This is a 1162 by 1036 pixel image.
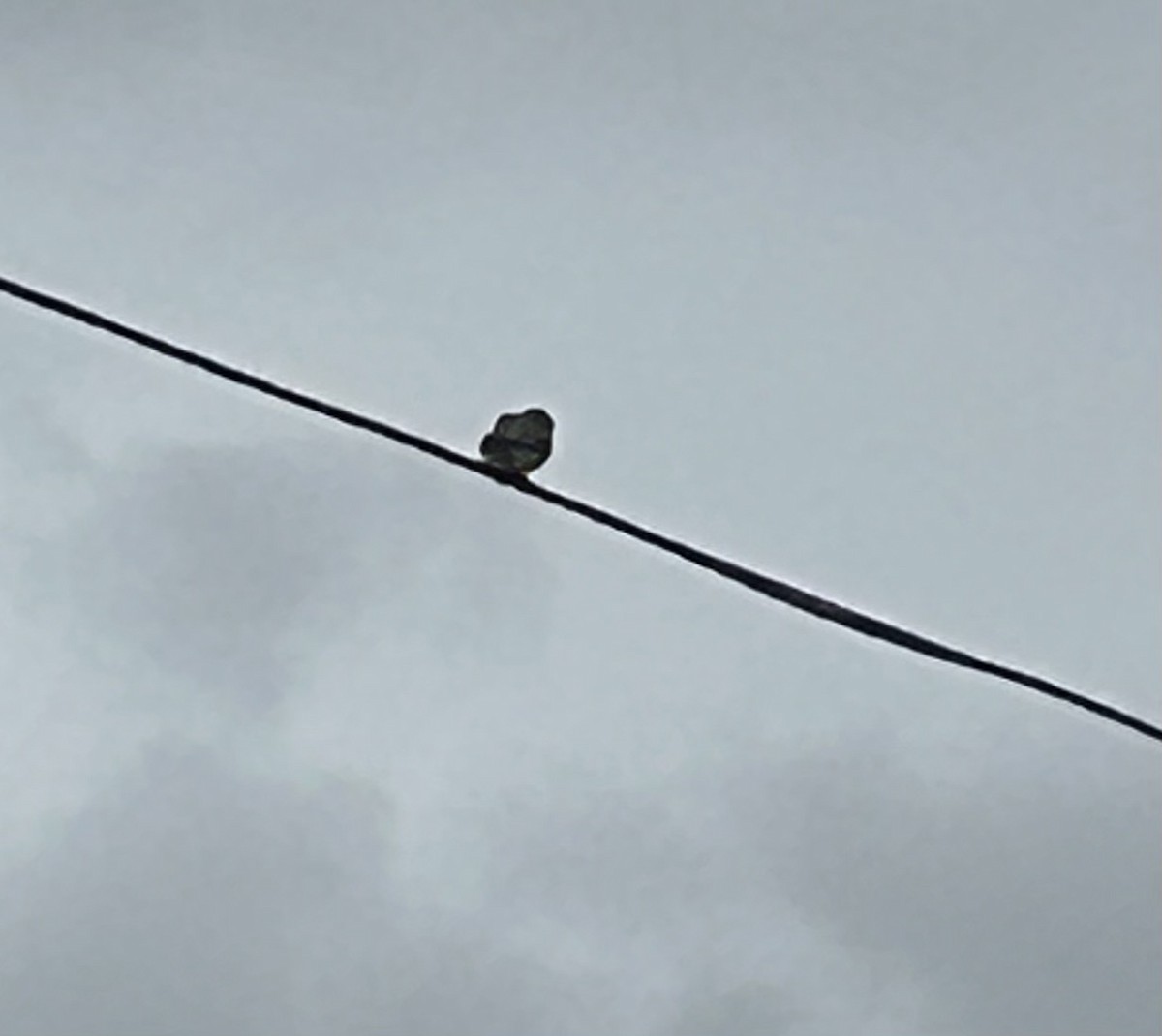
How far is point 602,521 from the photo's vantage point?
68.3 ft

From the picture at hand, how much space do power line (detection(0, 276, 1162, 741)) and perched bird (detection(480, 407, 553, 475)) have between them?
0.19 meters

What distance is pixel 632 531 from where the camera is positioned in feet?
68.1

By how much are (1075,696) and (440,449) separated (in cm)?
353

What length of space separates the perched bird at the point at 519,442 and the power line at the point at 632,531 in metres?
0.19

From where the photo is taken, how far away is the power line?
66.5 feet

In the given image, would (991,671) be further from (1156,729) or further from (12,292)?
(12,292)

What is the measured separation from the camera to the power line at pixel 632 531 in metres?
20.3

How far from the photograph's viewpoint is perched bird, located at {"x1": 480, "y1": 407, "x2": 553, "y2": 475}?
856 inches

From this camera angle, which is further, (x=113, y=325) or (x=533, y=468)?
(x=533, y=468)

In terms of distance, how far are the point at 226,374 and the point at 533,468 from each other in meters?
2.12

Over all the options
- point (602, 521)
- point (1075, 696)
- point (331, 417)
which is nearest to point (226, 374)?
point (331, 417)

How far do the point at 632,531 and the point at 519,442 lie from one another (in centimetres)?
141

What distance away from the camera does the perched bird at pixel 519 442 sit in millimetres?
21734

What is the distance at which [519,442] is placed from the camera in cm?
2195
